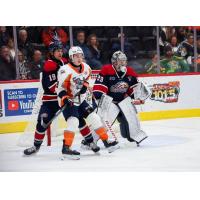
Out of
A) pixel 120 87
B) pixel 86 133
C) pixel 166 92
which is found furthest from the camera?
pixel 166 92

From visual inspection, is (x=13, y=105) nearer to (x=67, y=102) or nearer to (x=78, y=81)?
(x=67, y=102)

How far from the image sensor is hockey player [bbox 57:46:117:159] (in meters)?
4.44

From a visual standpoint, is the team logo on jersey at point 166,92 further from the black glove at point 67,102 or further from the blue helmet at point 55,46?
the blue helmet at point 55,46

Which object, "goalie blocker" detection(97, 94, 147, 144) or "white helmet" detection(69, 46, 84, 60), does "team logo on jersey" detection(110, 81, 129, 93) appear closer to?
"goalie blocker" detection(97, 94, 147, 144)

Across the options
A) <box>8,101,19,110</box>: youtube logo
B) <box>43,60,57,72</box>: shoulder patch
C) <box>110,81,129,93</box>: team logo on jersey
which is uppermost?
<box>43,60,57,72</box>: shoulder patch

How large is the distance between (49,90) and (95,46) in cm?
45

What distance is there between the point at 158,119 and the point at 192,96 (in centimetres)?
30

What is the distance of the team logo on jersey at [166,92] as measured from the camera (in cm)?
474

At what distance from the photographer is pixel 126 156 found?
4.50 metres

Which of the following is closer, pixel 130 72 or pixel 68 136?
pixel 68 136

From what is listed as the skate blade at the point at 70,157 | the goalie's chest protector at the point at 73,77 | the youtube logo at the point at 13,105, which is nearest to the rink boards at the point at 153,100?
the youtube logo at the point at 13,105

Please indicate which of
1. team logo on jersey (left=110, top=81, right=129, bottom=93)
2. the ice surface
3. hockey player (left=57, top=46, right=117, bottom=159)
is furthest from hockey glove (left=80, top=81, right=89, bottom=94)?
the ice surface

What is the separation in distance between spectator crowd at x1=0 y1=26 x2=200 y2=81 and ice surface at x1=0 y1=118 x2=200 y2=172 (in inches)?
17.0

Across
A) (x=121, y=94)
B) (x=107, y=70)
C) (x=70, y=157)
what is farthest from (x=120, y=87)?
(x=70, y=157)
